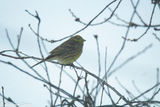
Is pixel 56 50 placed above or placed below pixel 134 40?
above

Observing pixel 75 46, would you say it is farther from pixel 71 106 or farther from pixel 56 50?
pixel 71 106

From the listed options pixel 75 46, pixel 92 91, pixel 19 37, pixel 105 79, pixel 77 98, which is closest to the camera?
pixel 77 98

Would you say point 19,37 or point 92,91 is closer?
point 92,91

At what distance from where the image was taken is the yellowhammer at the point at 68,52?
17.3 feet

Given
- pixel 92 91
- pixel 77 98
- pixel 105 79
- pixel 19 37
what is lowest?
pixel 77 98

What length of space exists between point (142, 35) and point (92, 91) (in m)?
1.44

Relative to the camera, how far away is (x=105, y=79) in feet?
8.80

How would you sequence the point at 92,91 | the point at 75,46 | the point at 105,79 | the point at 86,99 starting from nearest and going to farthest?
1. the point at 86,99
2. the point at 92,91
3. the point at 105,79
4. the point at 75,46

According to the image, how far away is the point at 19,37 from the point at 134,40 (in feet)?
6.68

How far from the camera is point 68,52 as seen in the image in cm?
540

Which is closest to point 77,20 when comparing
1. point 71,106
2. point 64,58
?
point 71,106

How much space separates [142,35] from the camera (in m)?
3.27

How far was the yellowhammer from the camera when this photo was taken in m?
5.28

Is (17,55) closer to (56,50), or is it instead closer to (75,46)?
(56,50)
